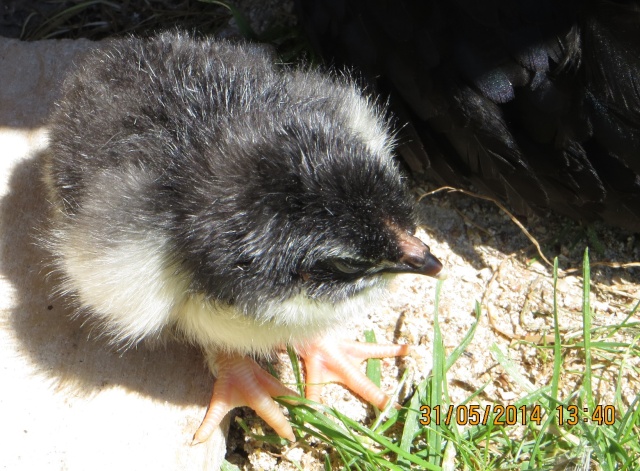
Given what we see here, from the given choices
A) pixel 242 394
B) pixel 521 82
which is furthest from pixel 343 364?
pixel 521 82

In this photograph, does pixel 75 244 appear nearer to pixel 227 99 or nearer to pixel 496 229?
pixel 227 99

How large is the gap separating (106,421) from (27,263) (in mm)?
665

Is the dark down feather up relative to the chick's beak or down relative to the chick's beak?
up

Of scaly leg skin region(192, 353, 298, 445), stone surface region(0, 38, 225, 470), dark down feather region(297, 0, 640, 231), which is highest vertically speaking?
dark down feather region(297, 0, 640, 231)

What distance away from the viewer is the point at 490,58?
7.89ft

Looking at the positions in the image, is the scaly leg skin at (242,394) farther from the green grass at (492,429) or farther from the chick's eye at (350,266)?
the chick's eye at (350,266)

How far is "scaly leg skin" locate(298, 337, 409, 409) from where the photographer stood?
2.38m

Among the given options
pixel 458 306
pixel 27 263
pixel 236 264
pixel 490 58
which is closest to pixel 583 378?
pixel 458 306

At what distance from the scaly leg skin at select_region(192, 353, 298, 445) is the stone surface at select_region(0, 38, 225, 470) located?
0.21ft

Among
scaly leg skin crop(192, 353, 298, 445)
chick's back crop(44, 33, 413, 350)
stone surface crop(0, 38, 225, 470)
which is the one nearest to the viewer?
chick's back crop(44, 33, 413, 350)

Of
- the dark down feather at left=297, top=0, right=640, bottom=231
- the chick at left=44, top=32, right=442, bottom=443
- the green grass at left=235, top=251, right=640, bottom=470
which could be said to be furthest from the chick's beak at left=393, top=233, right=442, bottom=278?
the dark down feather at left=297, top=0, right=640, bottom=231

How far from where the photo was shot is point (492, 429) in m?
2.31

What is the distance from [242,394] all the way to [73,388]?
524mm

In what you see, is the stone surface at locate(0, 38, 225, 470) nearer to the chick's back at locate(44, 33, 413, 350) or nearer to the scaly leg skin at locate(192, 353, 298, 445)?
the scaly leg skin at locate(192, 353, 298, 445)
